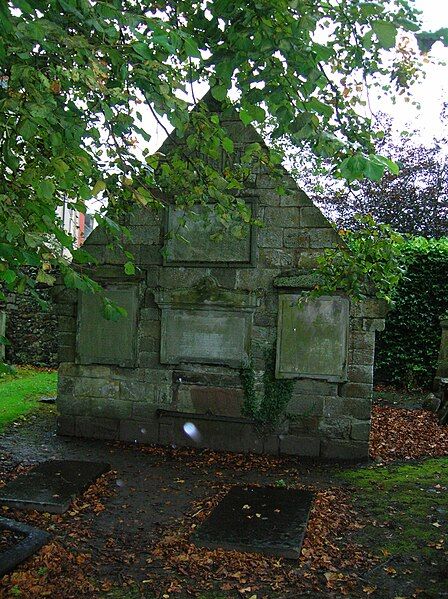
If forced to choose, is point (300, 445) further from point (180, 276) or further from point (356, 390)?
point (180, 276)

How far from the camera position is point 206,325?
7629 mm

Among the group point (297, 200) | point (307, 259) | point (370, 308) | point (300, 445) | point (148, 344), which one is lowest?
point (300, 445)

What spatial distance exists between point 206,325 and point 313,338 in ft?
4.74

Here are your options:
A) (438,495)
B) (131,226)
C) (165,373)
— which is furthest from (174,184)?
(438,495)

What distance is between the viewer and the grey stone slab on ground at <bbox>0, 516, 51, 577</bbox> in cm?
400

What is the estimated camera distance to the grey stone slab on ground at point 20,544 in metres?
4.00

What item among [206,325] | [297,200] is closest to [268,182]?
[297,200]

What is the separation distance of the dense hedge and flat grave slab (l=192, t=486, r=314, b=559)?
741 centimetres

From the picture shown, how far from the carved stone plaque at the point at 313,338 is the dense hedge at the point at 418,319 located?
18.7 feet

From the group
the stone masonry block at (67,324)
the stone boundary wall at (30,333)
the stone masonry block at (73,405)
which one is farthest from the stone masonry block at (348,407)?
the stone boundary wall at (30,333)

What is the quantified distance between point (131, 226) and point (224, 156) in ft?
5.30

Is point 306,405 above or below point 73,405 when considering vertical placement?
above

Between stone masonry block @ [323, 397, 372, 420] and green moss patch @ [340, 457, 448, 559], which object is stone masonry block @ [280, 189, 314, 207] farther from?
green moss patch @ [340, 457, 448, 559]

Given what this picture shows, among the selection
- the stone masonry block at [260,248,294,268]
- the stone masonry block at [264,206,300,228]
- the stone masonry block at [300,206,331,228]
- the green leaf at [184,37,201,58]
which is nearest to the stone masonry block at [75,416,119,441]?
the stone masonry block at [260,248,294,268]
